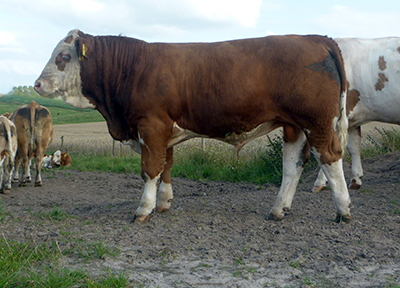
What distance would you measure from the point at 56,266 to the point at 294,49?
3.27 meters

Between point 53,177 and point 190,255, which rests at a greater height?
point 190,255

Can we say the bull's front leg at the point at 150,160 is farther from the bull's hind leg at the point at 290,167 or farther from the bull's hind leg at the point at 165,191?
the bull's hind leg at the point at 290,167

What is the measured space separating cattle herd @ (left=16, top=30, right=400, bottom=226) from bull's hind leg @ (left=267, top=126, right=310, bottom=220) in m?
0.01

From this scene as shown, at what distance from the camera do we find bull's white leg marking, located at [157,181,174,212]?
5.51 m

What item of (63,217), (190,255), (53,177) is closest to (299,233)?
(190,255)

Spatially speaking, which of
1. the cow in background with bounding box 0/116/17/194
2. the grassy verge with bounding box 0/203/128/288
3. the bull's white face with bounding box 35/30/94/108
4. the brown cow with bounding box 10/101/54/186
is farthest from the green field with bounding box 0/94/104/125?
the grassy verge with bounding box 0/203/128/288

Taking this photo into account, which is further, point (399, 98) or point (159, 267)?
point (399, 98)

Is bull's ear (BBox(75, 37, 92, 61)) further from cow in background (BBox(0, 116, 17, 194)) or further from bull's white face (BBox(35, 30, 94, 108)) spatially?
cow in background (BBox(0, 116, 17, 194))

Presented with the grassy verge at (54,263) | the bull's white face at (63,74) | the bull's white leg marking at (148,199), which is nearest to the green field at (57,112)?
the bull's white face at (63,74)

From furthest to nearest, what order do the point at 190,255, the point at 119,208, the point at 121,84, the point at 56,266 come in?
1. the point at 119,208
2. the point at 121,84
3. the point at 190,255
4. the point at 56,266

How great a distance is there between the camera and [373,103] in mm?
6391

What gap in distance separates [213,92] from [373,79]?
120 inches

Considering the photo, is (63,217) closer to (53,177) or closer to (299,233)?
(299,233)

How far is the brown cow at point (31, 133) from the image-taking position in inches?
360
